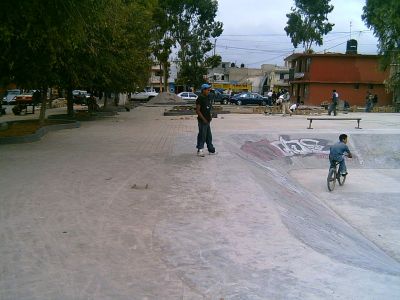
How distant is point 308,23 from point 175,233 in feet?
219

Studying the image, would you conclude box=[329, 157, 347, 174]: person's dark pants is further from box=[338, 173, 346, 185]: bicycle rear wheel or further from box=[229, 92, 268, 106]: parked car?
box=[229, 92, 268, 106]: parked car

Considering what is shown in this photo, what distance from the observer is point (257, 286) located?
439cm

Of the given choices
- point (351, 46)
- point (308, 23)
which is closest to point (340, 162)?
point (351, 46)

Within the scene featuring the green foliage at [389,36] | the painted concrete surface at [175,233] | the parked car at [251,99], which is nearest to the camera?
the painted concrete surface at [175,233]

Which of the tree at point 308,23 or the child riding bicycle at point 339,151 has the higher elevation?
the tree at point 308,23

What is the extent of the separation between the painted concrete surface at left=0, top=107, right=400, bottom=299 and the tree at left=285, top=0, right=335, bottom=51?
58.3m

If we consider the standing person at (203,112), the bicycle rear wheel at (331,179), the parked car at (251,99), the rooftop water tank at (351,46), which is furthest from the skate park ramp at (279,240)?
the rooftop water tank at (351,46)

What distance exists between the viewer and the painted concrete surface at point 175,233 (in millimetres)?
4363

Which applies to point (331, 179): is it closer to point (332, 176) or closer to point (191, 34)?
point (332, 176)

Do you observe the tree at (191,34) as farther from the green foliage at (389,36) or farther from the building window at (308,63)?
the green foliage at (389,36)

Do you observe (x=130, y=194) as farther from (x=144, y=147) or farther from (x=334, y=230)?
(x=144, y=147)

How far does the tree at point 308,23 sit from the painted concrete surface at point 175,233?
58257 millimetres

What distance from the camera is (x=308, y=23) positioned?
67750 millimetres

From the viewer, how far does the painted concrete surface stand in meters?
4.36
